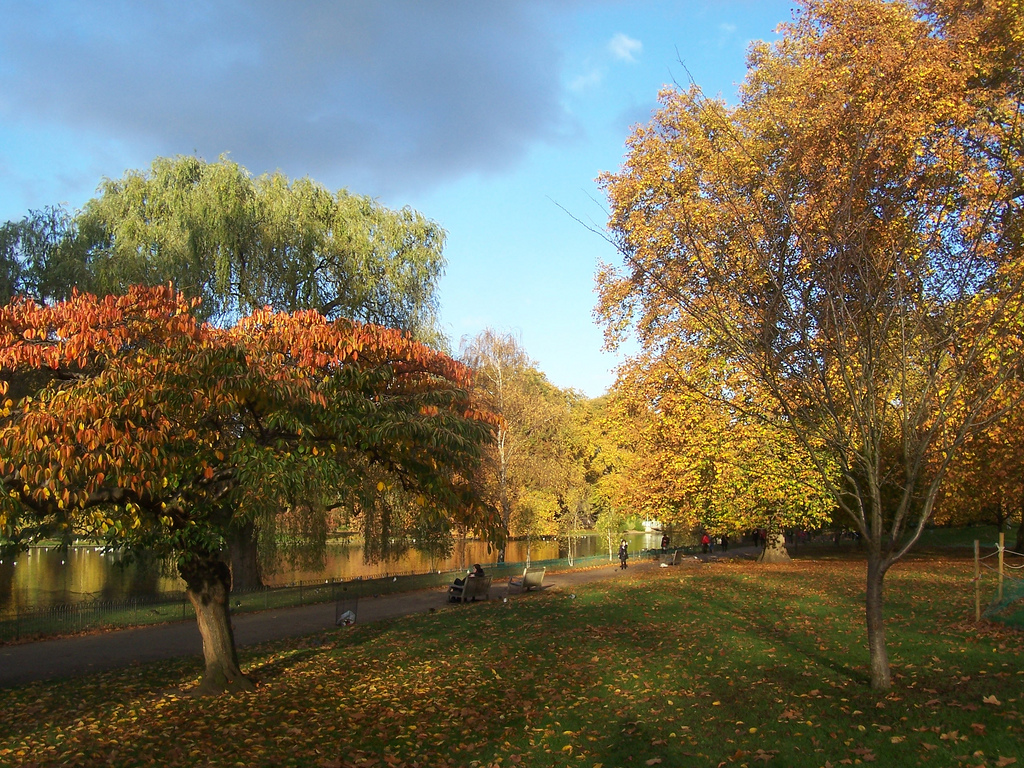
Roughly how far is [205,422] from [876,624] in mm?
7980

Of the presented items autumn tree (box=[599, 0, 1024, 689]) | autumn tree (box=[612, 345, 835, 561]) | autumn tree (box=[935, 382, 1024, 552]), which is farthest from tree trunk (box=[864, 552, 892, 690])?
autumn tree (box=[612, 345, 835, 561])

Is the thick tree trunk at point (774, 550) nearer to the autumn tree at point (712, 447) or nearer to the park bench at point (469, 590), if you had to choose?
the autumn tree at point (712, 447)

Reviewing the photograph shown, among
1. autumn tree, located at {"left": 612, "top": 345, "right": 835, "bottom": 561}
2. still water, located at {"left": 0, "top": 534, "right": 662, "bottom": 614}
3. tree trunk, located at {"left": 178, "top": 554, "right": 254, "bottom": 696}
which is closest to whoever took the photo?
tree trunk, located at {"left": 178, "top": 554, "right": 254, "bottom": 696}

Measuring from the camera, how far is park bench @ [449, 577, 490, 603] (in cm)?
2178

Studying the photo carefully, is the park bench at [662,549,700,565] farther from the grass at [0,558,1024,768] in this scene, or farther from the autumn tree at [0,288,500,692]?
the autumn tree at [0,288,500,692]

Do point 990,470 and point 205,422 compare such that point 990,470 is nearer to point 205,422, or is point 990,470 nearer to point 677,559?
point 677,559

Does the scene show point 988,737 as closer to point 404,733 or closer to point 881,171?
point 404,733

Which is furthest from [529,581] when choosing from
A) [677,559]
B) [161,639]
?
[677,559]

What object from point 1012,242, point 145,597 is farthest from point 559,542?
point 1012,242

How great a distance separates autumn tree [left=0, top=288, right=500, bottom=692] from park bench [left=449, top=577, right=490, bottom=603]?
1145 centimetres

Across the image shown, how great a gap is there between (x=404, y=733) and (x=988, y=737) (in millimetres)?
5602

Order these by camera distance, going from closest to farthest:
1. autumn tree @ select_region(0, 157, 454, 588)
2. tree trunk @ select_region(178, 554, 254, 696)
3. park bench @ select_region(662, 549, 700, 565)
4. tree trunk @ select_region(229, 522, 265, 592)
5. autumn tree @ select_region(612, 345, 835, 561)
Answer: tree trunk @ select_region(178, 554, 254, 696) → autumn tree @ select_region(0, 157, 454, 588) → tree trunk @ select_region(229, 522, 265, 592) → autumn tree @ select_region(612, 345, 835, 561) → park bench @ select_region(662, 549, 700, 565)

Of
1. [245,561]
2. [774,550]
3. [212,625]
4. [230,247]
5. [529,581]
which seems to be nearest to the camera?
[212,625]

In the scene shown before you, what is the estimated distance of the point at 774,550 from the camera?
100 feet
